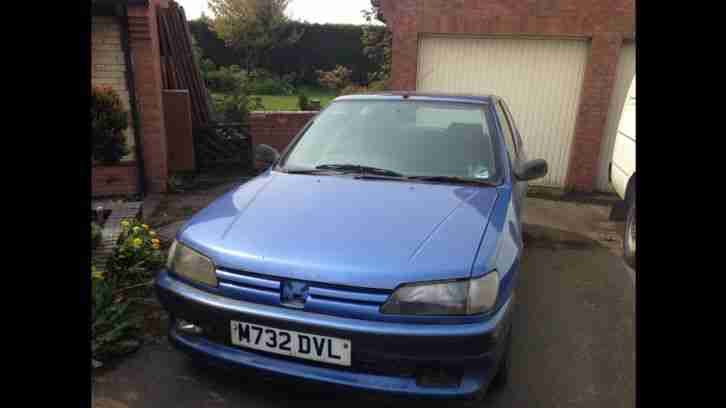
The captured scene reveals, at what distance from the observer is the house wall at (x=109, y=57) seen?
576 centimetres

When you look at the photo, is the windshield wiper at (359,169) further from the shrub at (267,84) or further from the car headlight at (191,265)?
the shrub at (267,84)

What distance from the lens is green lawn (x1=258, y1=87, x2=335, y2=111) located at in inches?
551

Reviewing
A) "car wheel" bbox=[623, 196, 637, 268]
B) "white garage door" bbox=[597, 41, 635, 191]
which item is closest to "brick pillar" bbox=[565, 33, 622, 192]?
"white garage door" bbox=[597, 41, 635, 191]

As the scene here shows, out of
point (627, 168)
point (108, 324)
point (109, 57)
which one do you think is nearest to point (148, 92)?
point (109, 57)

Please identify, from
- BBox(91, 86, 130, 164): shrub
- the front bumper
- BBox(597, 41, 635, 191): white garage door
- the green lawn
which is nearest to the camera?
the front bumper

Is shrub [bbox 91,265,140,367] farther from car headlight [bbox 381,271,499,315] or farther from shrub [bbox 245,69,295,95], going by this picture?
shrub [bbox 245,69,295,95]

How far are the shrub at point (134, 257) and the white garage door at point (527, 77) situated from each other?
15.6 ft

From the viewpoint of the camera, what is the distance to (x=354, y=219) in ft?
8.28

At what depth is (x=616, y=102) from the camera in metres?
6.94

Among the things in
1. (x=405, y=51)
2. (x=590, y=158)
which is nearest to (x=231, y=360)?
(x=405, y=51)

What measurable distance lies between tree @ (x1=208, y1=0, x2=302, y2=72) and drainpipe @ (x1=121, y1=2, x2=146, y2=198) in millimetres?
13462
